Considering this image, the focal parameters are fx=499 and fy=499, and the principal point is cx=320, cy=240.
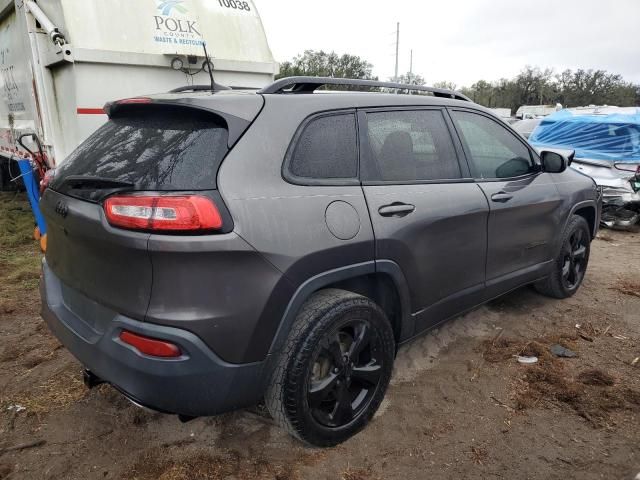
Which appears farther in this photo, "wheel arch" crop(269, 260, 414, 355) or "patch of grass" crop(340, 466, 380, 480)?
"patch of grass" crop(340, 466, 380, 480)

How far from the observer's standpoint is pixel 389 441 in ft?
8.48

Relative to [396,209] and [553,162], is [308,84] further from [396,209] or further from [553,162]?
[553,162]

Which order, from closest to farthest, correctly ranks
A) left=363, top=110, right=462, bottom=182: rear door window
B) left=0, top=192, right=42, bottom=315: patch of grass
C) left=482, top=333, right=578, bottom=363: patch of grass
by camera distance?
left=363, top=110, right=462, bottom=182: rear door window, left=482, top=333, right=578, bottom=363: patch of grass, left=0, top=192, right=42, bottom=315: patch of grass

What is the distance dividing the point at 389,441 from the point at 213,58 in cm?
475

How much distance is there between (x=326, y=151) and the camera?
96.8 inches

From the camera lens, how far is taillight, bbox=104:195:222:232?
194cm

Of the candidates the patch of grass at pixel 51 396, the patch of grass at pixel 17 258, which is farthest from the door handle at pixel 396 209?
the patch of grass at pixel 17 258

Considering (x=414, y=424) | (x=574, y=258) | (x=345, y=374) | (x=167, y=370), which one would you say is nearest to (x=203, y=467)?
(x=167, y=370)

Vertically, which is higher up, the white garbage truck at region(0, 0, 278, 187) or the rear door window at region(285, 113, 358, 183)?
the white garbage truck at region(0, 0, 278, 187)

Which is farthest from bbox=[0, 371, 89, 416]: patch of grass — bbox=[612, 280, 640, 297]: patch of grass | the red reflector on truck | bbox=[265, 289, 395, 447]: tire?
bbox=[612, 280, 640, 297]: patch of grass

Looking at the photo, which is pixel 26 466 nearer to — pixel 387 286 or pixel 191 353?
pixel 191 353

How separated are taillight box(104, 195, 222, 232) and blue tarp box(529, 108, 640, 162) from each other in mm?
7455

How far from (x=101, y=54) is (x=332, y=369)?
13.5 ft

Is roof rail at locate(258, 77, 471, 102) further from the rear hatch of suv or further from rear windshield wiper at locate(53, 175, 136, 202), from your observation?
rear windshield wiper at locate(53, 175, 136, 202)
